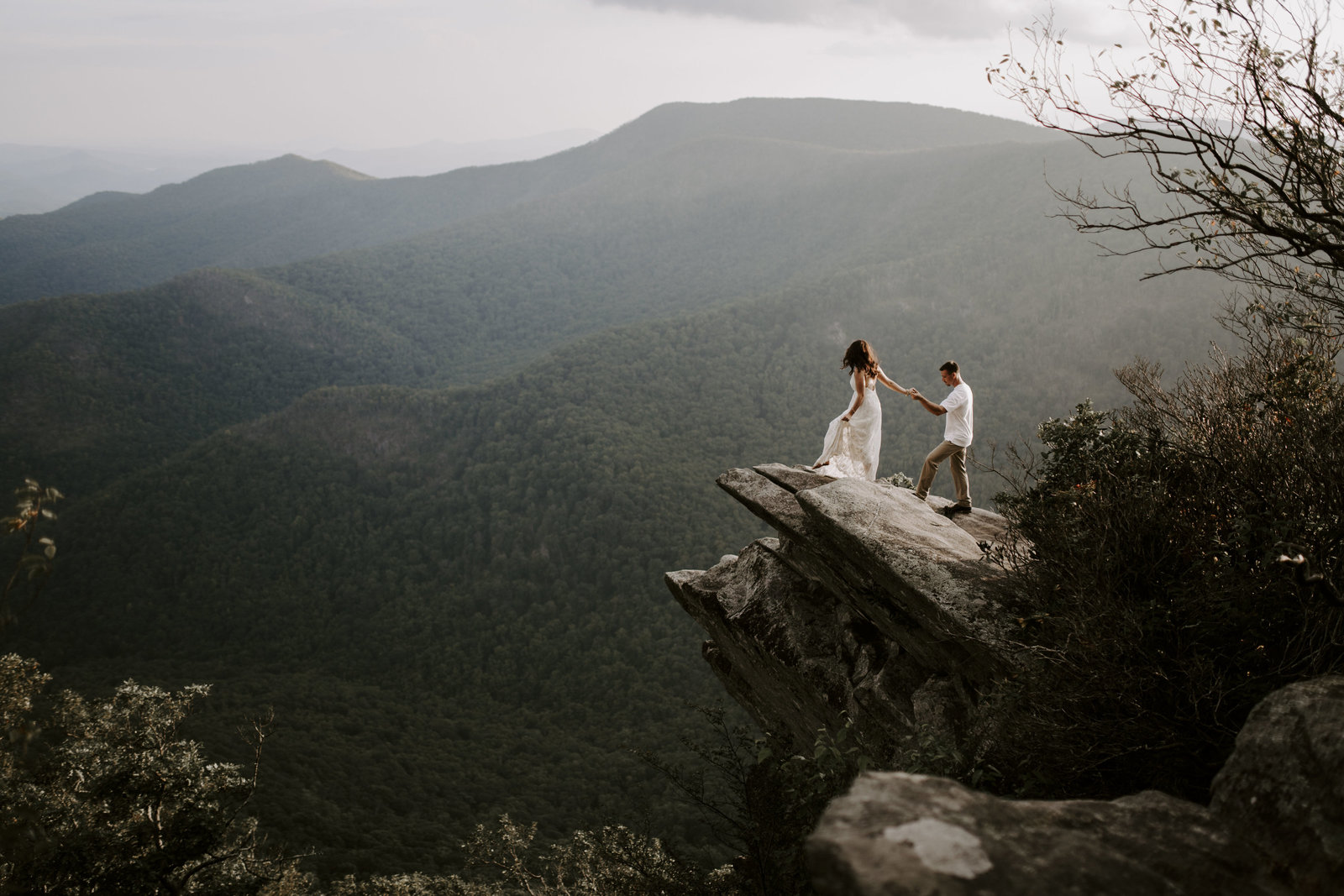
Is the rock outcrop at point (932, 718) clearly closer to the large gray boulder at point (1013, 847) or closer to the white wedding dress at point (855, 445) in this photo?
the large gray boulder at point (1013, 847)

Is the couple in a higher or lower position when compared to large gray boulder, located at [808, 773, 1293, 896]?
higher

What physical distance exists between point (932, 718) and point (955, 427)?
16.2ft

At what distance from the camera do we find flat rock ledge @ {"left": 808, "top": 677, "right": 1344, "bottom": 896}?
329cm

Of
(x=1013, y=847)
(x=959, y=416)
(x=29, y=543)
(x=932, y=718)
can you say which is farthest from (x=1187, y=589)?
(x=29, y=543)

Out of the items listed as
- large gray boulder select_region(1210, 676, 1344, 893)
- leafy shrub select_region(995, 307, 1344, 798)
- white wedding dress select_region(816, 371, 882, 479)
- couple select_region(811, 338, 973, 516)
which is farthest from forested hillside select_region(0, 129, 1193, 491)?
large gray boulder select_region(1210, 676, 1344, 893)

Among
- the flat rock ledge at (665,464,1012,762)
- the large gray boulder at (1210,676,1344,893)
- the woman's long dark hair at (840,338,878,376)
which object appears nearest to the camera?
the large gray boulder at (1210,676,1344,893)

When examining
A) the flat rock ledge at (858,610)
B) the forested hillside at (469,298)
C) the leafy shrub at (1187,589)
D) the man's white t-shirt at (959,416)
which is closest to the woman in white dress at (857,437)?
the flat rock ledge at (858,610)

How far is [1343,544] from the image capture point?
632 cm

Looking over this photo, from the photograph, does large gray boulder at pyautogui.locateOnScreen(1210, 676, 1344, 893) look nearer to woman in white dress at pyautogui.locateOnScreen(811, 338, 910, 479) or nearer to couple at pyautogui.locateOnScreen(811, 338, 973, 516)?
couple at pyautogui.locateOnScreen(811, 338, 973, 516)

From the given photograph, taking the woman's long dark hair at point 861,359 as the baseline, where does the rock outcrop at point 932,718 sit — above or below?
below

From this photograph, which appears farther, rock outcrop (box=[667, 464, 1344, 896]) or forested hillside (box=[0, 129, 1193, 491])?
forested hillside (box=[0, 129, 1193, 491])

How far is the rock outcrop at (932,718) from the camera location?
3.45m

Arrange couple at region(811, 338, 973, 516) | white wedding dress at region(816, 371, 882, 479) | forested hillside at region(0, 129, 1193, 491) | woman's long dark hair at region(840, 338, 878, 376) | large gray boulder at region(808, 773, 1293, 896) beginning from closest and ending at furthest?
large gray boulder at region(808, 773, 1293, 896) → couple at region(811, 338, 973, 516) → woman's long dark hair at region(840, 338, 878, 376) → white wedding dress at region(816, 371, 882, 479) → forested hillside at region(0, 129, 1193, 491)

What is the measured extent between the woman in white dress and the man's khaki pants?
1153 millimetres
